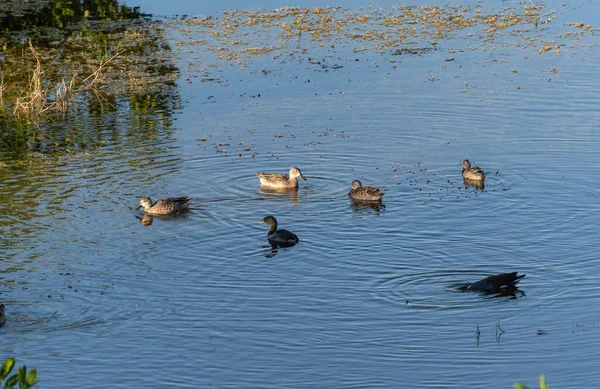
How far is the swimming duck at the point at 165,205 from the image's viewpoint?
63.1 feet

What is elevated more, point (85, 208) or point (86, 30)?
point (86, 30)

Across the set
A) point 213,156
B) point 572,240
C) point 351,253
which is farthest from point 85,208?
point 572,240

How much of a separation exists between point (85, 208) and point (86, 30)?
16.1 m

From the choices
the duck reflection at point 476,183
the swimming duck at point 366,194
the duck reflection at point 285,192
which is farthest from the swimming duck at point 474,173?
the duck reflection at point 285,192

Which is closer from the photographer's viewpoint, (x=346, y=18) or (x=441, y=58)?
(x=441, y=58)

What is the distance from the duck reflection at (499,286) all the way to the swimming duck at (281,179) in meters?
6.44

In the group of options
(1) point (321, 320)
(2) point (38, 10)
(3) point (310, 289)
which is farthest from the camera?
(2) point (38, 10)

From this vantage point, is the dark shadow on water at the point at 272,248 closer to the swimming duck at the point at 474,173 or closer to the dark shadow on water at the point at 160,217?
the dark shadow on water at the point at 160,217

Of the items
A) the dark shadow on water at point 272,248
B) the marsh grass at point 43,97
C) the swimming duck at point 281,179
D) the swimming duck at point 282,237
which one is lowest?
the dark shadow on water at point 272,248

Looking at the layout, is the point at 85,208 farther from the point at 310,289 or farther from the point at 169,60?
the point at 169,60

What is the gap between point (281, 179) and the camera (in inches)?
807

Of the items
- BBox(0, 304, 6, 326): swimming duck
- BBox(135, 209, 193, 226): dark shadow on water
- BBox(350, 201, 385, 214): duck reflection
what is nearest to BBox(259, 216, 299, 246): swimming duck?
BBox(350, 201, 385, 214): duck reflection

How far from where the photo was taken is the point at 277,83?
2859cm

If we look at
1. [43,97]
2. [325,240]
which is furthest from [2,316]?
[43,97]
